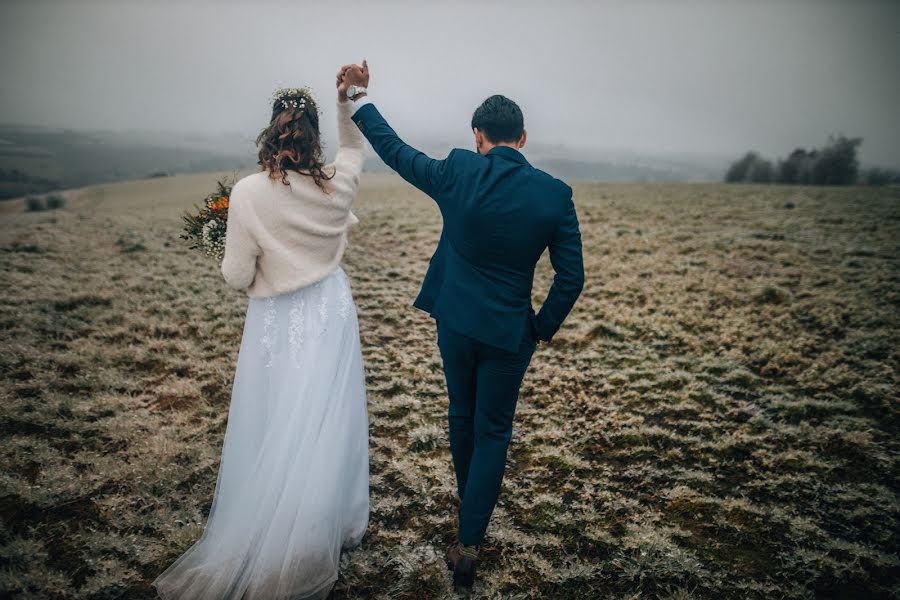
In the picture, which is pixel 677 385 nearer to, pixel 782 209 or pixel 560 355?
pixel 560 355

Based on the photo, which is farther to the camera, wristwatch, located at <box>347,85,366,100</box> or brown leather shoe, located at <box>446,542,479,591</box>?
brown leather shoe, located at <box>446,542,479,591</box>

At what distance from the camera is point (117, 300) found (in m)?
7.57

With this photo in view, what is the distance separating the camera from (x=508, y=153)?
2.34 m

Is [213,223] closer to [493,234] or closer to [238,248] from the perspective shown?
[238,248]

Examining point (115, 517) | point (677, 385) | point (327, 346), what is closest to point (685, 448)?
point (677, 385)

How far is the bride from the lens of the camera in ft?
8.13

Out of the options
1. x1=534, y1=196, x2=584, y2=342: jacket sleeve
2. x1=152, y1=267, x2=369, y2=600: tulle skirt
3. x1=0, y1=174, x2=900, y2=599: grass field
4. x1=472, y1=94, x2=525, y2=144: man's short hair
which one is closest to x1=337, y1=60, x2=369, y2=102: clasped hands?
x1=472, y1=94, x2=525, y2=144: man's short hair

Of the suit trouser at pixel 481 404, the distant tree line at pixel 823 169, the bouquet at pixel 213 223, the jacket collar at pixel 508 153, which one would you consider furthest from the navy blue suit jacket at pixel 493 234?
the distant tree line at pixel 823 169

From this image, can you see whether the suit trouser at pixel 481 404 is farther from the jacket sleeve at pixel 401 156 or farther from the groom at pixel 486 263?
the jacket sleeve at pixel 401 156

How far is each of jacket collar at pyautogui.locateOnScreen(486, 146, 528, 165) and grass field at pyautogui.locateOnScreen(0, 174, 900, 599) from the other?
2.69 meters

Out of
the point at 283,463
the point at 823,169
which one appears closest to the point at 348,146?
the point at 283,463

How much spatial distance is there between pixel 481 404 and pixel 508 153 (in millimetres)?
1428

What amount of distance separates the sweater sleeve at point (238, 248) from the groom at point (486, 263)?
84 cm

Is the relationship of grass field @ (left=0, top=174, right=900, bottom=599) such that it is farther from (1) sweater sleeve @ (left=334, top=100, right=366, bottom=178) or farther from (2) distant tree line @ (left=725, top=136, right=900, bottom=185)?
(2) distant tree line @ (left=725, top=136, right=900, bottom=185)
